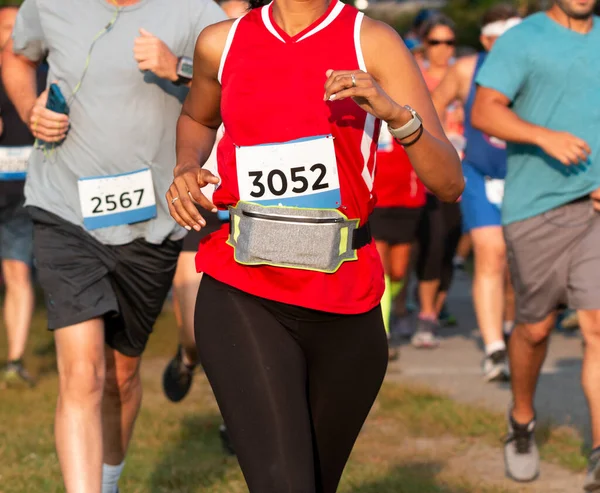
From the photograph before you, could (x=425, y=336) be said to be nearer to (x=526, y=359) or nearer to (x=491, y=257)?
(x=491, y=257)

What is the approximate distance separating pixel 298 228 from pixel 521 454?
269 centimetres

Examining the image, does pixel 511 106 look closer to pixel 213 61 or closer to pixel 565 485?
pixel 565 485

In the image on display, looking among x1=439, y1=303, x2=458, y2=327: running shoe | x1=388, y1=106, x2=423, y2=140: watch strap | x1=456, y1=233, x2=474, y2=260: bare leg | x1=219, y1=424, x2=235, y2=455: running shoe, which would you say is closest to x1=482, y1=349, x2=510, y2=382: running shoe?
x1=219, y1=424, x2=235, y2=455: running shoe

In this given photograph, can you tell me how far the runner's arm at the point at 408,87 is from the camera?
337 cm

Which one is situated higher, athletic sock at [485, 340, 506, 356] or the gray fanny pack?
the gray fanny pack

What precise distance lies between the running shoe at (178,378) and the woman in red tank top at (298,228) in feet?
9.74

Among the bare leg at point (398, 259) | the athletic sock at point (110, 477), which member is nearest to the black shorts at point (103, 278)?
the athletic sock at point (110, 477)

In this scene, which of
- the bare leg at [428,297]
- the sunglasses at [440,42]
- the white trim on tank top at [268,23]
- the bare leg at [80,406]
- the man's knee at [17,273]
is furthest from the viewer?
the sunglasses at [440,42]

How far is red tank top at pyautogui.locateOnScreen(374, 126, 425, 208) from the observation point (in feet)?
29.2

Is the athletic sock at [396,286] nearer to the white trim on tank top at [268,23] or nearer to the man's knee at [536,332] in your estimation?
the man's knee at [536,332]

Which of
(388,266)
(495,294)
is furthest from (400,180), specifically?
(495,294)

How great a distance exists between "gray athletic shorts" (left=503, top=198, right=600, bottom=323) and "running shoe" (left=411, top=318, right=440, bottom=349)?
3.76 meters

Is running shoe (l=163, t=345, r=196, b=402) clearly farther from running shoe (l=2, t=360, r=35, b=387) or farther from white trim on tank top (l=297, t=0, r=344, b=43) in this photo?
white trim on tank top (l=297, t=0, r=344, b=43)

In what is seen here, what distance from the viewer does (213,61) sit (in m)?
3.59
